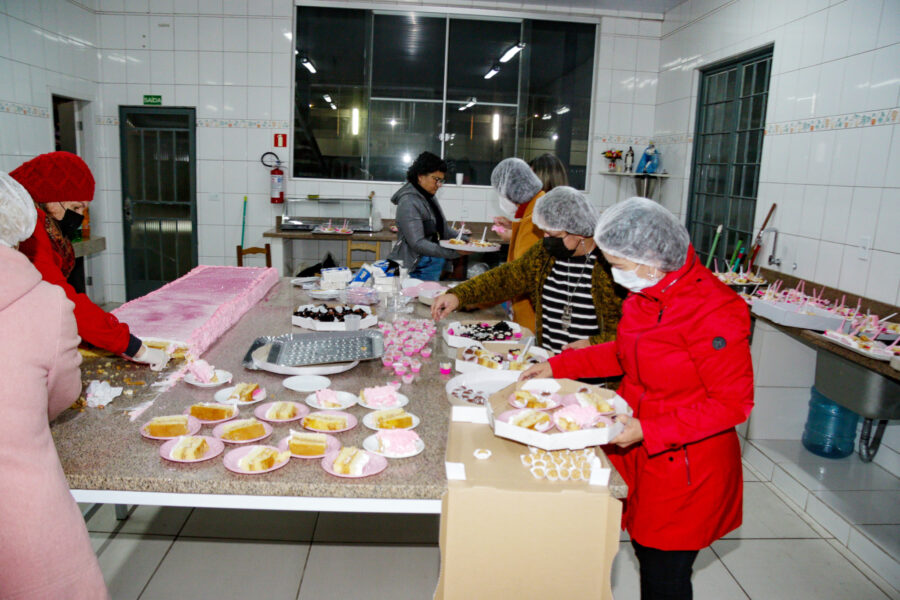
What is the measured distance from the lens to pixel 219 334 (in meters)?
2.59

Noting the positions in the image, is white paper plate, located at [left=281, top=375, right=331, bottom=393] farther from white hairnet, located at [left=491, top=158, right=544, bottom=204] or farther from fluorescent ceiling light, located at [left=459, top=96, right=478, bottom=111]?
fluorescent ceiling light, located at [left=459, top=96, right=478, bottom=111]

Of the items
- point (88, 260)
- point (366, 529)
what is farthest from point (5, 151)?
point (366, 529)

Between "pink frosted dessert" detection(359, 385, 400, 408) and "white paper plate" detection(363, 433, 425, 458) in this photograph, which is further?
"pink frosted dessert" detection(359, 385, 400, 408)

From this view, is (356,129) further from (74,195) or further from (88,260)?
(74,195)

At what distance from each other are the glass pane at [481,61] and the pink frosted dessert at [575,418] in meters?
5.90

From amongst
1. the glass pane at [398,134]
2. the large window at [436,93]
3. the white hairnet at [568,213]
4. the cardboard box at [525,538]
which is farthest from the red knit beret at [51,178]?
the glass pane at [398,134]

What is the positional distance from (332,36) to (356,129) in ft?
3.25

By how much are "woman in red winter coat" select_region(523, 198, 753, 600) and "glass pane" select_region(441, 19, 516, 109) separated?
5585 millimetres

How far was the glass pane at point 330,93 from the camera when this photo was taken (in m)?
6.69

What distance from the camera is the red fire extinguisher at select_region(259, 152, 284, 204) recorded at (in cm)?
650

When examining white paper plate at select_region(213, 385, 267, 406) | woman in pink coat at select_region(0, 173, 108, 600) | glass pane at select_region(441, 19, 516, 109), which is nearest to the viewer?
woman in pink coat at select_region(0, 173, 108, 600)

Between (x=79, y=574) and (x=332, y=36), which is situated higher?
(x=332, y=36)

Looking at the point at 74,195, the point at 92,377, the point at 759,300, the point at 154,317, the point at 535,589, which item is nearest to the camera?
the point at 535,589

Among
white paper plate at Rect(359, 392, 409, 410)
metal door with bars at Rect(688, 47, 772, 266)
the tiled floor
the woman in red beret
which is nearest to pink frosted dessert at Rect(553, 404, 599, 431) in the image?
white paper plate at Rect(359, 392, 409, 410)
